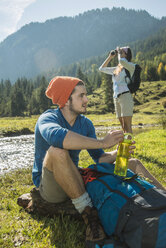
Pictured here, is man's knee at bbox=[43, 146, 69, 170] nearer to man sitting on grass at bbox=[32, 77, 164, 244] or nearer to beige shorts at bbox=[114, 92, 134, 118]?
man sitting on grass at bbox=[32, 77, 164, 244]

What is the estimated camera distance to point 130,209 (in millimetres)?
2561

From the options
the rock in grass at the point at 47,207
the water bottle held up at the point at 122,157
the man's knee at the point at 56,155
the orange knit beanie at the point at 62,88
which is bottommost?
the rock in grass at the point at 47,207

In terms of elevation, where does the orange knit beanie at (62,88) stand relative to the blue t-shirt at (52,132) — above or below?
above

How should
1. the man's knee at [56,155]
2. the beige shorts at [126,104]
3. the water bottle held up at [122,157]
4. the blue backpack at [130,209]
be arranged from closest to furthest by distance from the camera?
1. the blue backpack at [130,209]
2. the man's knee at [56,155]
3. the water bottle held up at [122,157]
4. the beige shorts at [126,104]

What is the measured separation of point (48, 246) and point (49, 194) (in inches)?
27.0

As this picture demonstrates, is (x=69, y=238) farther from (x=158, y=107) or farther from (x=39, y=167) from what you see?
(x=158, y=107)

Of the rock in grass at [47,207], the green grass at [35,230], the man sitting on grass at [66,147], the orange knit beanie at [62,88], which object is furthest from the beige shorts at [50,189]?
the orange knit beanie at [62,88]

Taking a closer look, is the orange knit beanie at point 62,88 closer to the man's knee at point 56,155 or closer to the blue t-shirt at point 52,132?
the blue t-shirt at point 52,132

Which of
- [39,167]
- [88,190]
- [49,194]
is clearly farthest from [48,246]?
[39,167]

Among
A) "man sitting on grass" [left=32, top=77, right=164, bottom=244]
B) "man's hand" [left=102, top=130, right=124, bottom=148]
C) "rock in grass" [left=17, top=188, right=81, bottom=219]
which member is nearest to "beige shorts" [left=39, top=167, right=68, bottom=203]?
"man sitting on grass" [left=32, top=77, right=164, bottom=244]

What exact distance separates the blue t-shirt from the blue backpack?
82 centimetres

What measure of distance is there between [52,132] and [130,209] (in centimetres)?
140

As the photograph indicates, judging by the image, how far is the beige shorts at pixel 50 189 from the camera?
3045 millimetres

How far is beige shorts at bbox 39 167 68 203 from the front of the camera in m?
3.04
